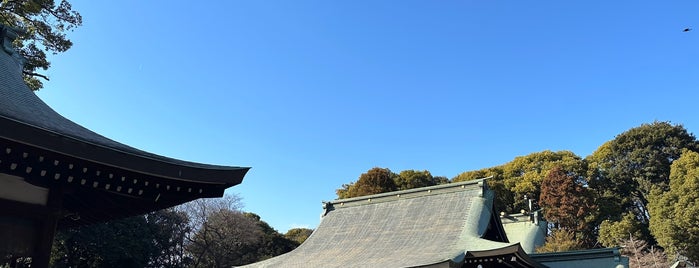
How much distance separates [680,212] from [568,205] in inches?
254

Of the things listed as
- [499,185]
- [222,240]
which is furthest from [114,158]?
[499,185]

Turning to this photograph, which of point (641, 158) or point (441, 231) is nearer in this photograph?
point (441, 231)

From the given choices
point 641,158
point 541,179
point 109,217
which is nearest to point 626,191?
point 641,158

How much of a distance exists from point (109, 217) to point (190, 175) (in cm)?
195

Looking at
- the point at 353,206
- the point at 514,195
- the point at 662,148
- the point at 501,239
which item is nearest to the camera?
the point at 501,239

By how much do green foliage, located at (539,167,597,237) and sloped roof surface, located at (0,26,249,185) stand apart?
1264 inches

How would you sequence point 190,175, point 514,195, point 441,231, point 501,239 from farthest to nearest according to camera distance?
point 514,195, point 501,239, point 441,231, point 190,175

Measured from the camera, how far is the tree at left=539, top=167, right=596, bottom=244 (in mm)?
33250

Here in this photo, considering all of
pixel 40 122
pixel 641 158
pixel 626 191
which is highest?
pixel 641 158

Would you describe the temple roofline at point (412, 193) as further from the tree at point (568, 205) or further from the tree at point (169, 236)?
the tree at point (568, 205)

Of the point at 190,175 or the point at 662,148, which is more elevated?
the point at 662,148

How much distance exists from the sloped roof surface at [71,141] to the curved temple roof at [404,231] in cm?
690

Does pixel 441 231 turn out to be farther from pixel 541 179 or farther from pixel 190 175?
pixel 541 179

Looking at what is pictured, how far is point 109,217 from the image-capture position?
6.47 m
